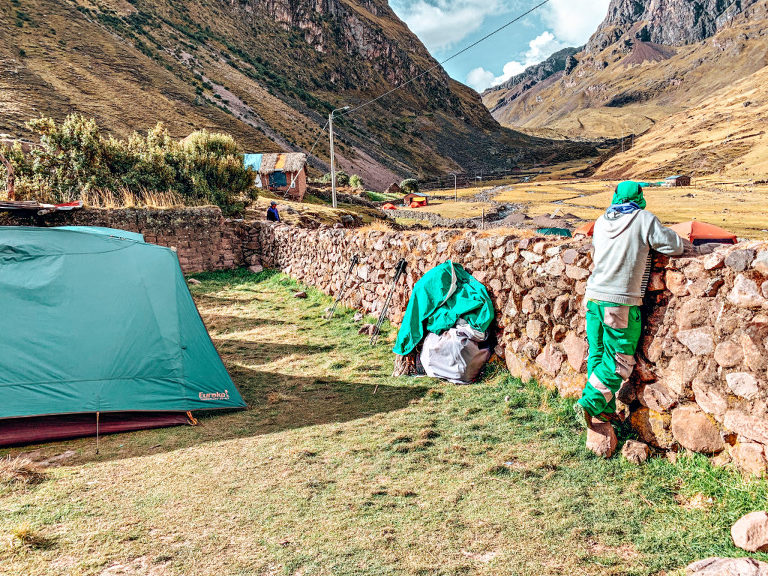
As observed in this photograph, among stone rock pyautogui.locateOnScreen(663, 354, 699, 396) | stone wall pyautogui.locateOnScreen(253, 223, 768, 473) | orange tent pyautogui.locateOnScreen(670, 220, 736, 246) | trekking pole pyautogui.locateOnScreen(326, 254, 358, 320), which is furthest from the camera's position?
trekking pole pyautogui.locateOnScreen(326, 254, 358, 320)

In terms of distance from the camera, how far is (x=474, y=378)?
19.8 feet

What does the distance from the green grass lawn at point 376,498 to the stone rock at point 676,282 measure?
127 centimetres

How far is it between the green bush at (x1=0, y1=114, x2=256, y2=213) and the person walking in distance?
1671 centimetres

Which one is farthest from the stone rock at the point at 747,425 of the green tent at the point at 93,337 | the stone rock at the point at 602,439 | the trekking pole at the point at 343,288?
the trekking pole at the point at 343,288

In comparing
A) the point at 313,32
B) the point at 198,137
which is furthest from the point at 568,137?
the point at 198,137

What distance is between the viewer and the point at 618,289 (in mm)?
3789

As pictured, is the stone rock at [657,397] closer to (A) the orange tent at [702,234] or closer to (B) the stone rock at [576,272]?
(B) the stone rock at [576,272]

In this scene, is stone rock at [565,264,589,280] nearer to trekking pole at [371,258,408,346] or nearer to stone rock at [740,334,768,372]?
stone rock at [740,334,768,372]

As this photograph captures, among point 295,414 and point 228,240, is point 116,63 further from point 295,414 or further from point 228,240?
point 295,414

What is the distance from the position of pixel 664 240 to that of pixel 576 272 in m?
1.19

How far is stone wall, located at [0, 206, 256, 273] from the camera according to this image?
48.1 ft

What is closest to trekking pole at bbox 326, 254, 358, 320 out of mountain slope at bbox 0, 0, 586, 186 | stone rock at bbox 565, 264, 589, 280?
stone rock at bbox 565, 264, 589, 280

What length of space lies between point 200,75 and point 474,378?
233 ft

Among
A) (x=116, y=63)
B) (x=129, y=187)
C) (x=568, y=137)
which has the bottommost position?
(x=129, y=187)
